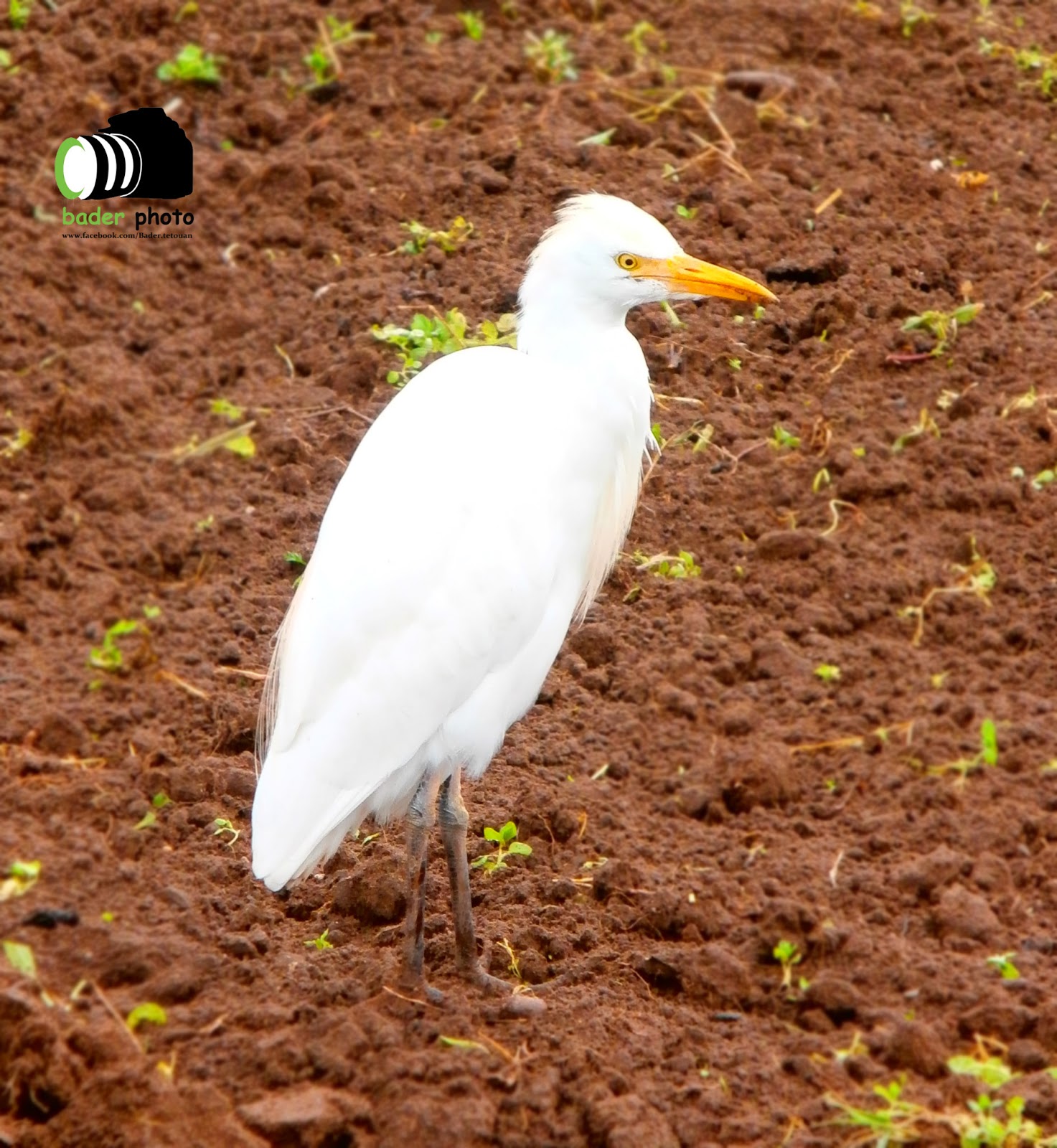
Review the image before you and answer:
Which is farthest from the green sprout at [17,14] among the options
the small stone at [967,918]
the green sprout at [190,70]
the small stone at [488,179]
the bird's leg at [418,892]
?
the small stone at [967,918]

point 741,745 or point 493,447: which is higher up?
point 493,447

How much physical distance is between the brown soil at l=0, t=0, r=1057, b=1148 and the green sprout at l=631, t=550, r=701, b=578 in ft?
0.24

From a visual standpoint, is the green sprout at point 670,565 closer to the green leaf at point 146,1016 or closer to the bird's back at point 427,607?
the bird's back at point 427,607

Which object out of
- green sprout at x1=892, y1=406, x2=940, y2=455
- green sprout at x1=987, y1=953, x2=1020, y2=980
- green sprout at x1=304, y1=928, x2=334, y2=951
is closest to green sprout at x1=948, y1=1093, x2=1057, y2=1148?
green sprout at x1=987, y1=953, x2=1020, y2=980

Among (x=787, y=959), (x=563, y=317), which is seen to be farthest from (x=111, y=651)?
(x=787, y=959)

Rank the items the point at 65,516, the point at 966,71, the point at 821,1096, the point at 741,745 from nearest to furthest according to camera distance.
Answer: the point at 821,1096
the point at 741,745
the point at 65,516
the point at 966,71

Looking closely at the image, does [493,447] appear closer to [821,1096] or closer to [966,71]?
[821,1096]

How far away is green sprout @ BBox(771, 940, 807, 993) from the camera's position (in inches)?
156

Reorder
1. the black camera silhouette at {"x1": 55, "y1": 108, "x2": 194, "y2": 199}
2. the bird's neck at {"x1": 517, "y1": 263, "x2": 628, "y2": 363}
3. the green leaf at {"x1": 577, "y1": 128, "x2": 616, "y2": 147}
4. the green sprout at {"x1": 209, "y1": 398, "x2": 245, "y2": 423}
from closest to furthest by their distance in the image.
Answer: the bird's neck at {"x1": 517, "y1": 263, "x2": 628, "y2": 363} < the green sprout at {"x1": 209, "y1": 398, "x2": 245, "y2": 423} < the green leaf at {"x1": 577, "y1": 128, "x2": 616, "y2": 147} < the black camera silhouette at {"x1": 55, "y1": 108, "x2": 194, "y2": 199}

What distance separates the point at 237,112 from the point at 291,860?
457cm

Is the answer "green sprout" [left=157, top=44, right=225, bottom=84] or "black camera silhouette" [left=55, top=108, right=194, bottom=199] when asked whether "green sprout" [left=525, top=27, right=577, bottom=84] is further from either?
"black camera silhouette" [left=55, top=108, right=194, bottom=199]

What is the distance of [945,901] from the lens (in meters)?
4.06

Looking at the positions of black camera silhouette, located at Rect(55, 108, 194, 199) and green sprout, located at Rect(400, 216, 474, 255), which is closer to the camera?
green sprout, located at Rect(400, 216, 474, 255)

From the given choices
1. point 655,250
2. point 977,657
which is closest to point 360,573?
point 655,250
